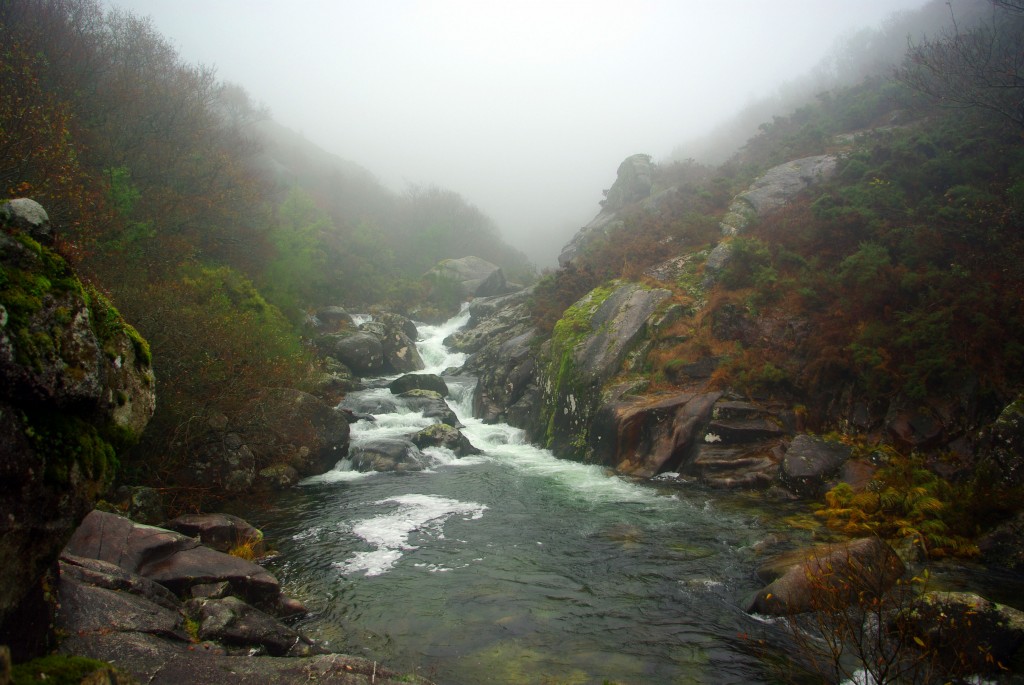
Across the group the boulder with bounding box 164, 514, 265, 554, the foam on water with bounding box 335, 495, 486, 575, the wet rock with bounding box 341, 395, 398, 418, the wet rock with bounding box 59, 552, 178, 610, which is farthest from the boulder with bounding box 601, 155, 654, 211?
the wet rock with bounding box 59, 552, 178, 610

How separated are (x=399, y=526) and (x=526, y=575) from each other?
12.1 feet

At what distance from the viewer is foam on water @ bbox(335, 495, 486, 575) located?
9.62m

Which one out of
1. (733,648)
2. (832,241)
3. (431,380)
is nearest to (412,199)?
(431,380)

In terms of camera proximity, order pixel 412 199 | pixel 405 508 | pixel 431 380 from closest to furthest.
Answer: pixel 405 508
pixel 431 380
pixel 412 199

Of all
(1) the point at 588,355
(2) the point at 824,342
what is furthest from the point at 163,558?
(2) the point at 824,342

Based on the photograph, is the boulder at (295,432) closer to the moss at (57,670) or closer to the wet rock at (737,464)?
the wet rock at (737,464)

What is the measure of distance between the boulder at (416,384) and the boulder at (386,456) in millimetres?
7084

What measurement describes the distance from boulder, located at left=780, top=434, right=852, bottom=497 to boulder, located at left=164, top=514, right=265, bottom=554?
11.4 meters

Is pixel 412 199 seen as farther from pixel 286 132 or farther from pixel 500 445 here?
pixel 500 445

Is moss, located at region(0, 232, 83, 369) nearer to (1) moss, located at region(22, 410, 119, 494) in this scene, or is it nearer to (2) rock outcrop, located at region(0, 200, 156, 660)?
Result: (2) rock outcrop, located at region(0, 200, 156, 660)

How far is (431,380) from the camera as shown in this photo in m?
26.0

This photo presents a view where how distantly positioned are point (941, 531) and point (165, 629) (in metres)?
11.3

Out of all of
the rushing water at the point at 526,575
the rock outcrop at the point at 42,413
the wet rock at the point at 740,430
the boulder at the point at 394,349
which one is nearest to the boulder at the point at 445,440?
the rushing water at the point at 526,575

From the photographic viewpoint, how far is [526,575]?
9.12 meters
